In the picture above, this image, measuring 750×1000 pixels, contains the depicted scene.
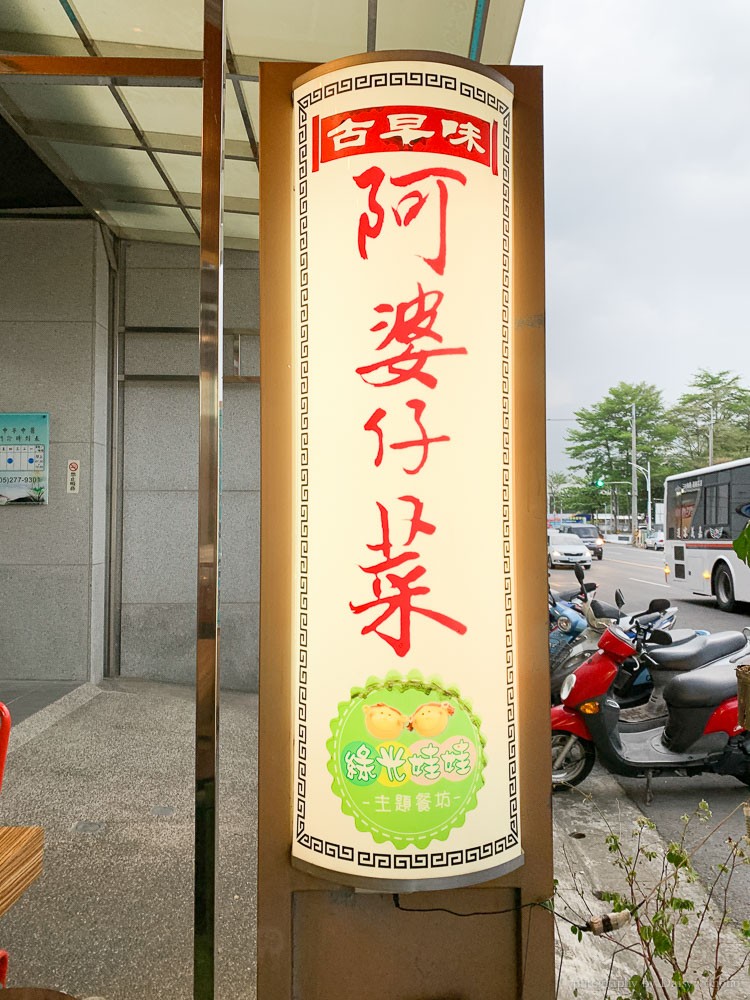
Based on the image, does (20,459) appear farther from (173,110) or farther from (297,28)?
(297,28)

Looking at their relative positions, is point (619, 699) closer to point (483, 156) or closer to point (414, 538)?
point (414, 538)

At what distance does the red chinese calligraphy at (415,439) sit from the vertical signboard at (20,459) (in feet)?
13.8

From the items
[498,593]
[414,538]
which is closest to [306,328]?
[414,538]

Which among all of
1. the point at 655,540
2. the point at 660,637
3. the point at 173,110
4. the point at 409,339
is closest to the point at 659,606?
the point at 660,637

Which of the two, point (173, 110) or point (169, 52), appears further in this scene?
point (173, 110)

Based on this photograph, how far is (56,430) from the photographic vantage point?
5.05 meters

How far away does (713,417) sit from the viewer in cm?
580

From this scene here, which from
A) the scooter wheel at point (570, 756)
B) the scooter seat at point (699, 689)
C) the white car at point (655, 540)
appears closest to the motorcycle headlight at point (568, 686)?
the scooter wheel at point (570, 756)

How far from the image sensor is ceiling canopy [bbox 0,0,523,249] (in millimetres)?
3119

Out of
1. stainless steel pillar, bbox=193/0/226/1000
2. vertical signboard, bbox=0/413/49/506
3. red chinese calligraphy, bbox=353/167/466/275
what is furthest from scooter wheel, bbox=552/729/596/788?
vertical signboard, bbox=0/413/49/506

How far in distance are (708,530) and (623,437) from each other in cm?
140

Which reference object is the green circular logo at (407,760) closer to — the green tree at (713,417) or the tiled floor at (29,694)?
the tiled floor at (29,694)

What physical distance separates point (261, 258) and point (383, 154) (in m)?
0.34

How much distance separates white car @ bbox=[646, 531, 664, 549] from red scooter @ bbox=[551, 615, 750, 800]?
516 cm
